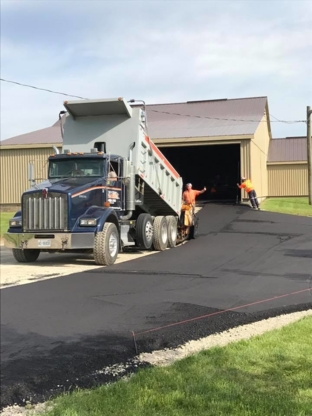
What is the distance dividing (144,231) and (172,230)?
195 centimetres

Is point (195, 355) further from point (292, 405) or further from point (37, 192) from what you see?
point (37, 192)

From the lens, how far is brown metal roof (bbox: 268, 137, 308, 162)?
132ft

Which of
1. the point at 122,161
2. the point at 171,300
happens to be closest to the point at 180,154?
the point at 122,161

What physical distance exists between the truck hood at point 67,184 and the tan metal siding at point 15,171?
17534 millimetres

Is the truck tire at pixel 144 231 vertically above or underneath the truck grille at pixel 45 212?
underneath

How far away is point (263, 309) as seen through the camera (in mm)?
7445

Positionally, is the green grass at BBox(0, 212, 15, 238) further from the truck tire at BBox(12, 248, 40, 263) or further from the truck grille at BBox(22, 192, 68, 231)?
the truck grille at BBox(22, 192, 68, 231)

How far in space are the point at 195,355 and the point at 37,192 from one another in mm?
7808

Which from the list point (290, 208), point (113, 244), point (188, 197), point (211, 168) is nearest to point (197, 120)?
point (211, 168)

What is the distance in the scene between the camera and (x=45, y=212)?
40.3 ft

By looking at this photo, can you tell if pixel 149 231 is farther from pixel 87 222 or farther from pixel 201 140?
pixel 201 140

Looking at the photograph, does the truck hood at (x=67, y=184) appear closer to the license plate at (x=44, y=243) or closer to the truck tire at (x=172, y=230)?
the license plate at (x=44, y=243)

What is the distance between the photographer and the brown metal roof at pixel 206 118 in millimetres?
29359

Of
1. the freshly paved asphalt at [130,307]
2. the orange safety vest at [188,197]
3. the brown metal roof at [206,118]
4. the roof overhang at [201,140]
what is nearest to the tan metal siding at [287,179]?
the brown metal roof at [206,118]
